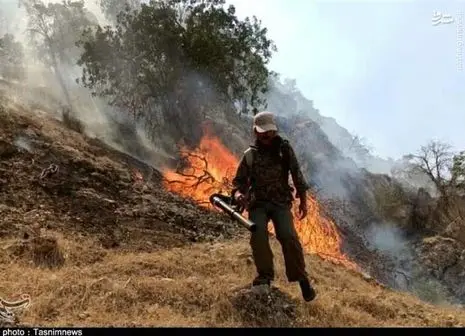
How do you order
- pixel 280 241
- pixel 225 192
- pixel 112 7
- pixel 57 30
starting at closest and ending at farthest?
pixel 280 241, pixel 225 192, pixel 57 30, pixel 112 7

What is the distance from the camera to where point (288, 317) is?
5629mm

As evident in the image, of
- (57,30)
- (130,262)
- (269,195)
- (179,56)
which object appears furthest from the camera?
(57,30)

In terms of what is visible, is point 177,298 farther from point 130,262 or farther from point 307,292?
point 130,262

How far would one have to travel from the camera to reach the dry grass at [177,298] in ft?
18.4

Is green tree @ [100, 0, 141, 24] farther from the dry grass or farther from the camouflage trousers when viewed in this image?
the camouflage trousers

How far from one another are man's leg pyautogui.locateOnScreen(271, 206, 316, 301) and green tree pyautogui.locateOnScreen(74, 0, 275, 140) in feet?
47.6

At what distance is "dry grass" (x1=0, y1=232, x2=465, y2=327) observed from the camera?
5.60 metres

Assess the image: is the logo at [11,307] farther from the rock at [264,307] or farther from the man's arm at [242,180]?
the man's arm at [242,180]

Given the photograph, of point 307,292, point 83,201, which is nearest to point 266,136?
point 307,292

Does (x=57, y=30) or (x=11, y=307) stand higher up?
(x=57, y=30)

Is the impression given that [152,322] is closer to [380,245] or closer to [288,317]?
[288,317]

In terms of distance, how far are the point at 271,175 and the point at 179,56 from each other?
1440 cm

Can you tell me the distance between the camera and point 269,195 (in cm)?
592

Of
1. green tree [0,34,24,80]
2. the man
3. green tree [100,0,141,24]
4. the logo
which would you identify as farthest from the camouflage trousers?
green tree [100,0,141,24]
